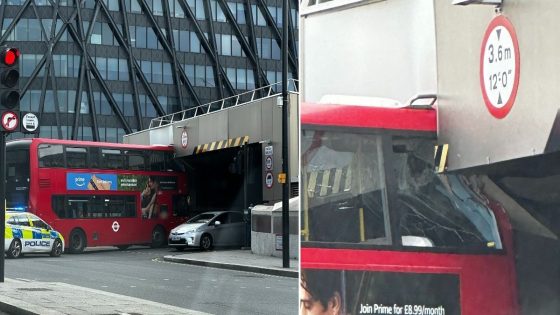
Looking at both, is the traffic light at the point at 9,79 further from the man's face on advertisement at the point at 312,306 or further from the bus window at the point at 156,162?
the bus window at the point at 156,162

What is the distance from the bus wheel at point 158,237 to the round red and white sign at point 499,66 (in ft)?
105

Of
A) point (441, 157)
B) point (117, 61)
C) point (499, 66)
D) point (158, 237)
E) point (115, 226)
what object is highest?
point (117, 61)

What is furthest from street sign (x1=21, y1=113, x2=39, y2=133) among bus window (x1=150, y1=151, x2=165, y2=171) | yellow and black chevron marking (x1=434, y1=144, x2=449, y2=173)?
bus window (x1=150, y1=151, x2=165, y2=171)

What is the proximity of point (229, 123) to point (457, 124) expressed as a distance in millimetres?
25863

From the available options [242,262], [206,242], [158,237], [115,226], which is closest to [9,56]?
[242,262]

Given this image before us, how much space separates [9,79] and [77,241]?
1892 centimetres

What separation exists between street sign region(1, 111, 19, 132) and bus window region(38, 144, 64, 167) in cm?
1704

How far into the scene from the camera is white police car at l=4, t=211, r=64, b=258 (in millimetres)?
26547

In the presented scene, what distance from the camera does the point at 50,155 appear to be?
98.9ft

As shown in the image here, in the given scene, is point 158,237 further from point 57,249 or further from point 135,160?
point 57,249

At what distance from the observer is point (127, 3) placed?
68.7 m

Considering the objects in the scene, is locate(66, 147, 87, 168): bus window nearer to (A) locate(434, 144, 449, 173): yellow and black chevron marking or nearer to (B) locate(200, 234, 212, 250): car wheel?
(B) locate(200, 234, 212, 250): car wheel

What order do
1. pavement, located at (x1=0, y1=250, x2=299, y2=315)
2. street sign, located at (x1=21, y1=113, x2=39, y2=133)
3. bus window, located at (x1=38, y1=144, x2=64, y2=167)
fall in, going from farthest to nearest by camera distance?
1. bus window, located at (x1=38, y1=144, x2=64, y2=167)
2. street sign, located at (x1=21, y1=113, x2=39, y2=133)
3. pavement, located at (x1=0, y1=250, x2=299, y2=315)

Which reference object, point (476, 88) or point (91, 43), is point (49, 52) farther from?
point (476, 88)
